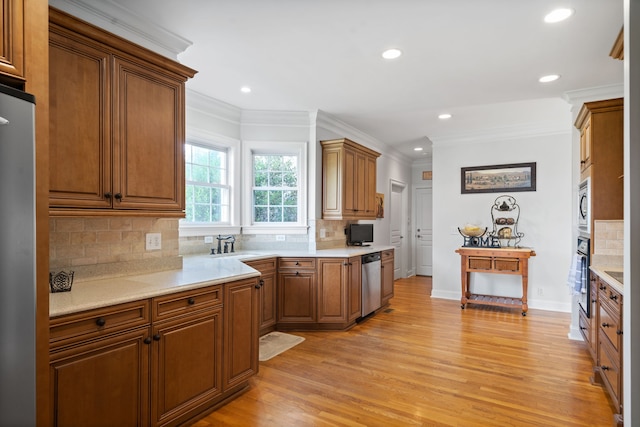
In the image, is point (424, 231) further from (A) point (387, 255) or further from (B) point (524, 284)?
(B) point (524, 284)

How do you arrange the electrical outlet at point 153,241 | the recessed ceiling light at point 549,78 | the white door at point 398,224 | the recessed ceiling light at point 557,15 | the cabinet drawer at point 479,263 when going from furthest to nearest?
the white door at point 398,224
the cabinet drawer at point 479,263
the recessed ceiling light at point 549,78
the electrical outlet at point 153,241
the recessed ceiling light at point 557,15

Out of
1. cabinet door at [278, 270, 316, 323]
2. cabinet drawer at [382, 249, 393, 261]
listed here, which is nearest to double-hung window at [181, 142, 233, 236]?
cabinet door at [278, 270, 316, 323]

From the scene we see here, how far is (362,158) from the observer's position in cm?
516

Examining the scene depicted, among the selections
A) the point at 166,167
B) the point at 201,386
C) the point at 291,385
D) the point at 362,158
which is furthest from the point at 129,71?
the point at 362,158

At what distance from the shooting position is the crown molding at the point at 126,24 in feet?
7.32

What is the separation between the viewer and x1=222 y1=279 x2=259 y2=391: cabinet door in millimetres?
Result: 2445

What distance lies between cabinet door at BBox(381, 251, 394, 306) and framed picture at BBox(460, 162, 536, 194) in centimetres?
170

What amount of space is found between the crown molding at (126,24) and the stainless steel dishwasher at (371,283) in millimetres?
3012

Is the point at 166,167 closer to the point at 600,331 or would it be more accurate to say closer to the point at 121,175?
the point at 121,175

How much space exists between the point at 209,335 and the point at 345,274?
6.85 feet

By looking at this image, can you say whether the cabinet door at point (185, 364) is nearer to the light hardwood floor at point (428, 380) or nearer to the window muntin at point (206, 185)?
the light hardwood floor at point (428, 380)

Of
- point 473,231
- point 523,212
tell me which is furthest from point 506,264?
point 523,212

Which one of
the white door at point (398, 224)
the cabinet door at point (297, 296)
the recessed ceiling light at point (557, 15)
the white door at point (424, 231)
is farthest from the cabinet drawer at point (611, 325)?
the white door at point (424, 231)

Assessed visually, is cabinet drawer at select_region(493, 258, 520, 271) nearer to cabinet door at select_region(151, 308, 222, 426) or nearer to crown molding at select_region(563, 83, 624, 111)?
crown molding at select_region(563, 83, 624, 111)
